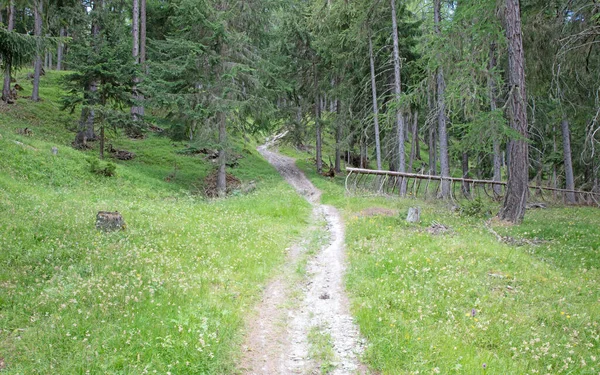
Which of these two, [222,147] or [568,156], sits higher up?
[568,156]

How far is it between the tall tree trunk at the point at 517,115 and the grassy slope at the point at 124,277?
8382 millimetres

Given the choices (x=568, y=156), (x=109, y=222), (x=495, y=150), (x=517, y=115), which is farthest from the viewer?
(x=568, y=156)

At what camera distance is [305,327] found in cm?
648

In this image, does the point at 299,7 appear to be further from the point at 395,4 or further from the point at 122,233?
the point at 122,233

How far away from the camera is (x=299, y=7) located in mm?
30891

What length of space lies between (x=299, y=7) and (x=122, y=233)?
2707cm

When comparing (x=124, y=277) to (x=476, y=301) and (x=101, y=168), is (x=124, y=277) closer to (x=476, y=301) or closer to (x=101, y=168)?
(x=476, y=301)

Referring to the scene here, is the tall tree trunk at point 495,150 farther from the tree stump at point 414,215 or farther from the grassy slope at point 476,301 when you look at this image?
the grassy slope at point 476,301

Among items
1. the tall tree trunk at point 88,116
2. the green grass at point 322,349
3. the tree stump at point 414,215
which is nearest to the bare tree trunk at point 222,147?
the tall tree trunk at point 88,116

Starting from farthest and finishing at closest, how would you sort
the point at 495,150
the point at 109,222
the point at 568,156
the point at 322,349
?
the point at 568,156 < the point at 495,150 < the point at 109,222 < the point at 322,349

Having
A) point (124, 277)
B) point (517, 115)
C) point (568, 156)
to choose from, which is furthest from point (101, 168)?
point (568, 156)

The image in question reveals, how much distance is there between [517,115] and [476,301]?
33.3ft

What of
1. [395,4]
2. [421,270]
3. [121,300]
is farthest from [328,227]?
[395,4]

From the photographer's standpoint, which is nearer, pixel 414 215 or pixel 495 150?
pixel 414 215
